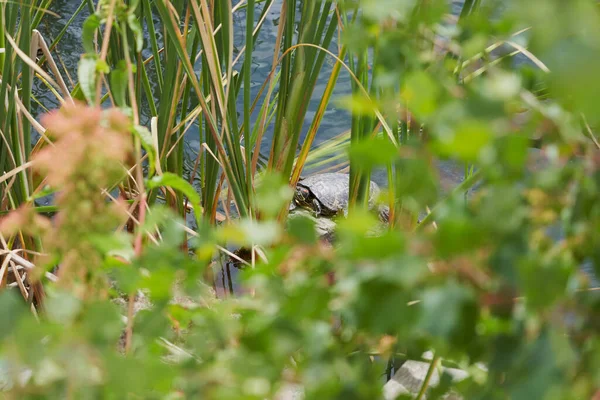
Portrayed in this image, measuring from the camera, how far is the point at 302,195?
329 centimetres

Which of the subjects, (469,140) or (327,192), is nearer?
(469,140)

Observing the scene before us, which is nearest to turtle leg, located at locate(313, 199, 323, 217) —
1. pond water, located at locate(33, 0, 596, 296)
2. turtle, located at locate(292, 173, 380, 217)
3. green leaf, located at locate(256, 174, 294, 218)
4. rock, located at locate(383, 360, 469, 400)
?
turtle, located at locate(292, 173, 380, 217)

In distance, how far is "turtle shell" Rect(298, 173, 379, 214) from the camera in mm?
3137

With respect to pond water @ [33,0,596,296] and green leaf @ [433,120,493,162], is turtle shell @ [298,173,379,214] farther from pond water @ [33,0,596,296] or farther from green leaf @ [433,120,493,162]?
green leaf @ [433,120,493,162]

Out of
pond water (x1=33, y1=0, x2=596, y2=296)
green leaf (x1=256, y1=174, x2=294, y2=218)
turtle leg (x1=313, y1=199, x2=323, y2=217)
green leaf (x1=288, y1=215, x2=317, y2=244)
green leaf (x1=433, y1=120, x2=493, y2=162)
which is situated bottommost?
turtle leg (x1=313, y1=199, x2=323, y2=217)

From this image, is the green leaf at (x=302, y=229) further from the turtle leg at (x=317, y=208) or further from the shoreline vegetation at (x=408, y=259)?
the turtle leg at (x=317, y=208)

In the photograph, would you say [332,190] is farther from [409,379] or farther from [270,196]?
[270,196]

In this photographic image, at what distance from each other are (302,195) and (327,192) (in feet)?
0.55

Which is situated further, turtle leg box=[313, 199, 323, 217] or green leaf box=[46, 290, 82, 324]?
turtle leg box=[313, 199, 323, 217]

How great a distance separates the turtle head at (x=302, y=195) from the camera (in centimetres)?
323

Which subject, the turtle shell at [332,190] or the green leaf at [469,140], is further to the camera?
the turtle shell at [332,190]

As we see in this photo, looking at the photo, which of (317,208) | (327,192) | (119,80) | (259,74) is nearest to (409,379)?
(119,80)

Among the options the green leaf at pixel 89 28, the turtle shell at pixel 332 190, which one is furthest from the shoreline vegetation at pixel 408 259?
the turtle shell at pixel 332 190

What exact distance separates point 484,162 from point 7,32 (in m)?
1.10
